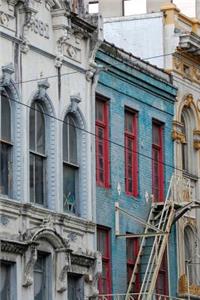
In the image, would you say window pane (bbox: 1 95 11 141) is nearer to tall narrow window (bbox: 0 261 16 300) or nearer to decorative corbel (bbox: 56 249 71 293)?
tall narrow window (bbox: 0 261 16 300)

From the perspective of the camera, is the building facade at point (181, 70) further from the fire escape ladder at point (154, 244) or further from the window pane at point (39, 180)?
the window pane at point (39, 180)

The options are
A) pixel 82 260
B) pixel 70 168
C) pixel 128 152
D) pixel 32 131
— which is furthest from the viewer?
pixel 128 152

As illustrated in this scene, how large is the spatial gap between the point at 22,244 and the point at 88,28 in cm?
667

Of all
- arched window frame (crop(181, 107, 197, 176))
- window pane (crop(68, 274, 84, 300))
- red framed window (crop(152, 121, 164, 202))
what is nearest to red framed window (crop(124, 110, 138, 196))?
red framed window (crop(152, 121, 164, 202))

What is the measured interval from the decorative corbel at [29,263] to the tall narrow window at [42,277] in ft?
2.07

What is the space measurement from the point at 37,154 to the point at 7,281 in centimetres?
324

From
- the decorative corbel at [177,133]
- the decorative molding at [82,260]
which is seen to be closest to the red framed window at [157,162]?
the decorative corbel at [177,133]

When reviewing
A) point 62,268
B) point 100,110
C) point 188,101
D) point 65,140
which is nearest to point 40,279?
point 62,268

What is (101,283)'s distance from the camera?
1393 inches

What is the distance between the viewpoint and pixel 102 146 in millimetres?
36156

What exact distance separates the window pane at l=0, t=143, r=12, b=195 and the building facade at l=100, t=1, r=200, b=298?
31.0 ft

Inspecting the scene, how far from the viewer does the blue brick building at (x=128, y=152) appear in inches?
1417

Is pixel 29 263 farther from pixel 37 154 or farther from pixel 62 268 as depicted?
pixel 37 154

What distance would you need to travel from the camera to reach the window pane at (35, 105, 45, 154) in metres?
32.9
